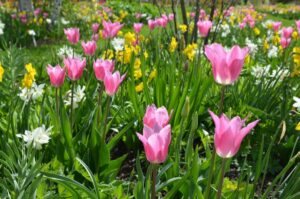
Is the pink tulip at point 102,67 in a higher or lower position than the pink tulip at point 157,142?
lower

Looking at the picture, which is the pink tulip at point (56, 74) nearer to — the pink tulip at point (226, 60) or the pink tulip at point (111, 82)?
the pink tulip at point (111, 82)

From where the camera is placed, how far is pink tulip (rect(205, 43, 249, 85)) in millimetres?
1345

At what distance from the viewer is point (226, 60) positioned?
1362mm

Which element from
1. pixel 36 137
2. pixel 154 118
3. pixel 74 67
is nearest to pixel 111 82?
pixel 74 67

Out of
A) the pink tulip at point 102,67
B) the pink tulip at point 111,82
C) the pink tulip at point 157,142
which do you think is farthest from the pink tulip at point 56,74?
the pink tulip at point 157,142

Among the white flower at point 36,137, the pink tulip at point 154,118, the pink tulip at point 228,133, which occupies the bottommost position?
the white flower at point 36,137

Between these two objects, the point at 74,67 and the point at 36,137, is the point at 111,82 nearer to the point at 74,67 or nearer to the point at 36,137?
the point at 74,67

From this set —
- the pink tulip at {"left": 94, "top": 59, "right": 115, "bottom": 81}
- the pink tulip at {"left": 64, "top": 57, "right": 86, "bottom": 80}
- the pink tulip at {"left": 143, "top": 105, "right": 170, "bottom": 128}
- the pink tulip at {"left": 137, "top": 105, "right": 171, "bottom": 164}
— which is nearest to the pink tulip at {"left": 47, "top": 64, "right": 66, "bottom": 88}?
the pink tulip at {"left": 64, "top": 57, "right": 86, "bottom": 80}

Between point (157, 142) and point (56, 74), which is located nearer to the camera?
point (157, 142)

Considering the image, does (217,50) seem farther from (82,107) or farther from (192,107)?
(82,107)

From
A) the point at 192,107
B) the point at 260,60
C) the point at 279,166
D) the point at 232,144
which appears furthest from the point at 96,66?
the point at 260,60

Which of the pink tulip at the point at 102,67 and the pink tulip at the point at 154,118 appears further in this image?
the pink tulip at the point at 102,67

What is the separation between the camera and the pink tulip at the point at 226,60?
1345 mm

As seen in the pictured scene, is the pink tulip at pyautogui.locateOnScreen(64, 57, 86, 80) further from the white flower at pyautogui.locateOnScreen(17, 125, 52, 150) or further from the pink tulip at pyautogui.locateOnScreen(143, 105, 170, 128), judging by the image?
the pink tulip at pyautogui.locateOnScreen(143, 105, 170, 128)
